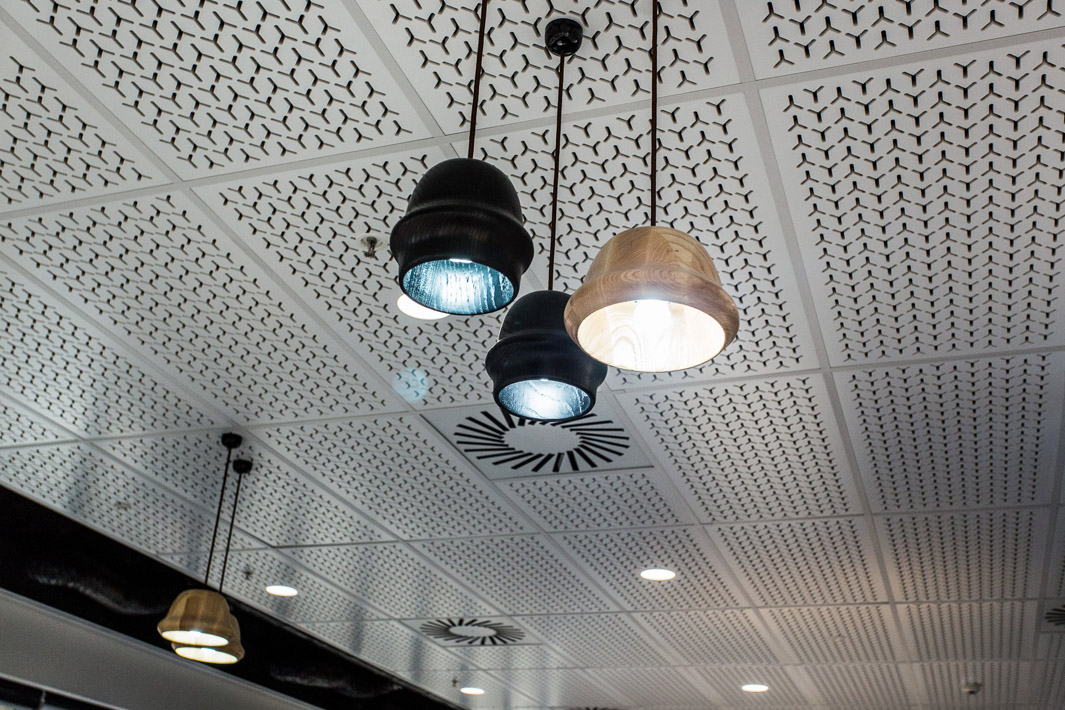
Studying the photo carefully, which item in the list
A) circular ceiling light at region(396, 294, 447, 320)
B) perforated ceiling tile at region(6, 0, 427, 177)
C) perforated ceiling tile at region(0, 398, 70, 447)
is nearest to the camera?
perforated ceiling tile at region(6, 0, 427, 177)

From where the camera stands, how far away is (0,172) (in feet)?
7.02

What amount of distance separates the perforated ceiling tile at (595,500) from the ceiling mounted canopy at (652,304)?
2.04 m

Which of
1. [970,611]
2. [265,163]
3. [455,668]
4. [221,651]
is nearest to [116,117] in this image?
[265,163]

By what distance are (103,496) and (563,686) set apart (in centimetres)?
408

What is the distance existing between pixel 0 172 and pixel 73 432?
156cm

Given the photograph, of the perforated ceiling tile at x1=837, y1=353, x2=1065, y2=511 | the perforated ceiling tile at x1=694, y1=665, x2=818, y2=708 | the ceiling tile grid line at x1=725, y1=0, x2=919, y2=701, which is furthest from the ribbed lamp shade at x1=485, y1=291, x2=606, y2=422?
the perforated ceiling tile at x1=694, y1=665, x2=818, y2=708

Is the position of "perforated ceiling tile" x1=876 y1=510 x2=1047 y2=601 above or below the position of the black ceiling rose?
above

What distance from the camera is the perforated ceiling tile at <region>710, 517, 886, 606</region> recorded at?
3797 millimetres

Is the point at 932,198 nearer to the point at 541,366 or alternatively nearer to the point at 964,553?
the point at 541,366

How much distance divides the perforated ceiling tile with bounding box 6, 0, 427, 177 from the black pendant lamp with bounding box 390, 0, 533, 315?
53cm

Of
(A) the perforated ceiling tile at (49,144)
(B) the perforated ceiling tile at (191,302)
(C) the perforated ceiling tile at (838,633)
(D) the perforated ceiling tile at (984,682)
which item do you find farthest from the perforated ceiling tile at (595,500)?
(D) the perforated ceiling tile at (984,682)

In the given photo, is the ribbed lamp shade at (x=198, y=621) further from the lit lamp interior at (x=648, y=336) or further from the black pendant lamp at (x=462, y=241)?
the lit lamp interior at (x=648, y=336)

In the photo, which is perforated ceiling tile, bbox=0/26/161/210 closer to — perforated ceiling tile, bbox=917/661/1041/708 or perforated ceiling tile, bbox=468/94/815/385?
perforated ceiling tile, bbox=468/94/815/385

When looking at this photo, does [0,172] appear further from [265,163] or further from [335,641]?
[335,641]
